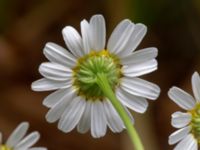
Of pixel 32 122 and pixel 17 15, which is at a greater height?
pixel 17 15

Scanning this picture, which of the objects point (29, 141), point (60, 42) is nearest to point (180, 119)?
point (29, 141)

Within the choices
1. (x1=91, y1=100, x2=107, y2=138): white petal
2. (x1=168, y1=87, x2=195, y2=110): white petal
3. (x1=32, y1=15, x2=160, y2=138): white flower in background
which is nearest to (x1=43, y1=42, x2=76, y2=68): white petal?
(x1=32, y1=15, x2=160, y2=138): white flower in background

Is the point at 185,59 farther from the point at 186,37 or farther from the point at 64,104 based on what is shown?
the point at 64,104

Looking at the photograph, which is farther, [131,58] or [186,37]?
[186,37]

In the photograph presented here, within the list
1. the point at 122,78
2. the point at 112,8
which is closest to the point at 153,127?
the point at 112,8

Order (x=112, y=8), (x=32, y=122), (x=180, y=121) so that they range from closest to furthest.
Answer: (x=180, y=121)
(x=112, y=8)
(x=32, y=122)

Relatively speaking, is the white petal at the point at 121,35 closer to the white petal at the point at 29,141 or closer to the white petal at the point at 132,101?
the white petal at the point at 132,101

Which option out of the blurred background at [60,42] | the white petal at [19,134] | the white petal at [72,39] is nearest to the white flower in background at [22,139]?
the white petal at [19,134]
